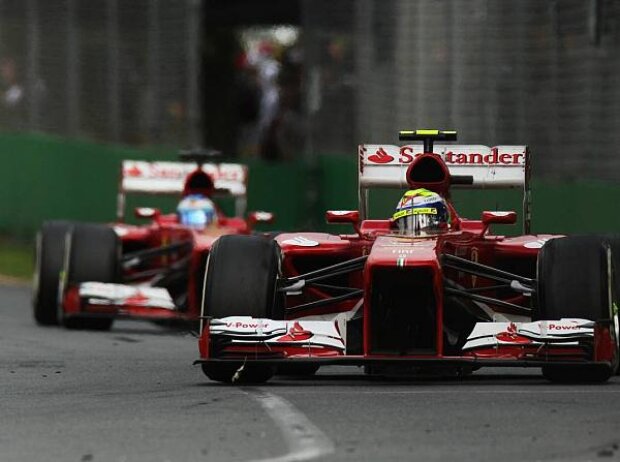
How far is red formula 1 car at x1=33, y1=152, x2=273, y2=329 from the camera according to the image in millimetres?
17375

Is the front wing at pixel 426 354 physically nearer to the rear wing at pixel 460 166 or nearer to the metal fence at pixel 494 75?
the rear wing at pixel 460 166

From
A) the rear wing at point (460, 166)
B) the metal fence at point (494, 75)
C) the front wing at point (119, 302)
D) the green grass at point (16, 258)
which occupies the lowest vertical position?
the green grass at point (16, 258)

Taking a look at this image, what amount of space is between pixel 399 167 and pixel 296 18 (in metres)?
22.9

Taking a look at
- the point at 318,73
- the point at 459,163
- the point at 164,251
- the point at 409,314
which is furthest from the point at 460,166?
the point at 318,73

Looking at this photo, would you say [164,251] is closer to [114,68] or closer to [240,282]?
[240,282]

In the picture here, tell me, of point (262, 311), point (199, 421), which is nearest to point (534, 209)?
point (262, 311)

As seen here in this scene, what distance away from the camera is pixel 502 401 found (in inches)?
414

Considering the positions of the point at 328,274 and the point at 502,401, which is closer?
the point at 502,401

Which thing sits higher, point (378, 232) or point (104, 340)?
point (378, 232)

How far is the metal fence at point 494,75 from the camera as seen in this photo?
61.1ft

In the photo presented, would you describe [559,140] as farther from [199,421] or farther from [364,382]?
[199,421]

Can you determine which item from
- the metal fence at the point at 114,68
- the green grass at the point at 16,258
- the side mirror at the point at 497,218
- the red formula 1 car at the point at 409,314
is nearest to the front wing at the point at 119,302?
the red formula 1 car at the point at 409,314

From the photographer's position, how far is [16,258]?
26.8 meters

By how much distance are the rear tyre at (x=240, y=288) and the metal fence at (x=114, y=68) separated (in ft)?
53.1
